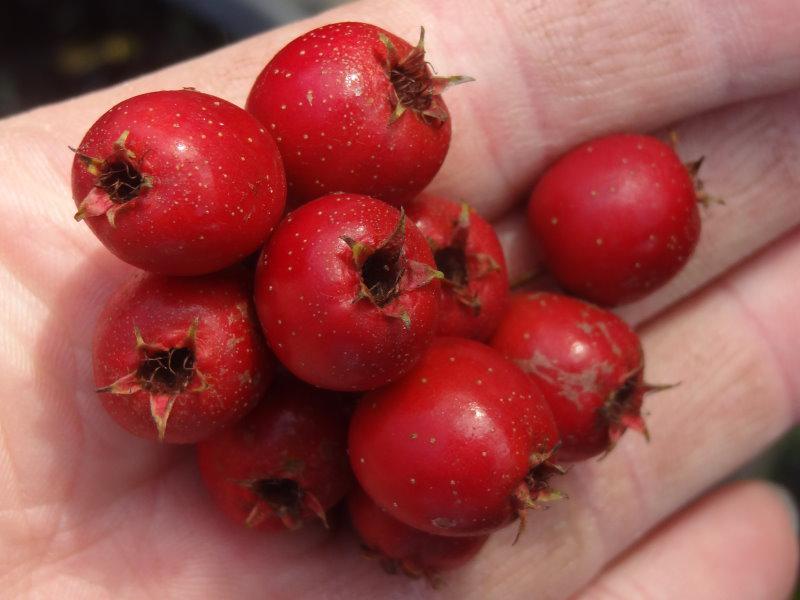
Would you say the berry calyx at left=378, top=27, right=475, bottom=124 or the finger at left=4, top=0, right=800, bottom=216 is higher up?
the berry calyx at left=378, top=27, right=475, bottom=124

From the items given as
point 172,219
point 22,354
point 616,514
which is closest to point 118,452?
point 22,354

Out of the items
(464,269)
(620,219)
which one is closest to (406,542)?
(464,269)

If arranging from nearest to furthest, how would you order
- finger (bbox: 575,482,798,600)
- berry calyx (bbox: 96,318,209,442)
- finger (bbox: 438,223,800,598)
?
berry calyx (bbox: 96,318,209,442)
finger (bbox: 438,223,800,598)
finger (bbox: 575,482,798,600)

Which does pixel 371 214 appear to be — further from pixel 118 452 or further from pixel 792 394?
pixel 792 394

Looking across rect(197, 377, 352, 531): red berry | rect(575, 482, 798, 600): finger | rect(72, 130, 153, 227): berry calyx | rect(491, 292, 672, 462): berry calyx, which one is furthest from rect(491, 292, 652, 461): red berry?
rect(575, 482, 798, 600): finger

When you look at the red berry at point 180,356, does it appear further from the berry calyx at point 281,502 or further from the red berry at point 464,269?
the red berry at point 464,269

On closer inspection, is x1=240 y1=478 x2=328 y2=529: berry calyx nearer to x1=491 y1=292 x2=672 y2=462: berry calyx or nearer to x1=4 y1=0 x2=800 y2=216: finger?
x1=491 y1=292 x2=672 y2=462: berry calyx

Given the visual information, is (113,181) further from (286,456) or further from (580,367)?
(580,367)
